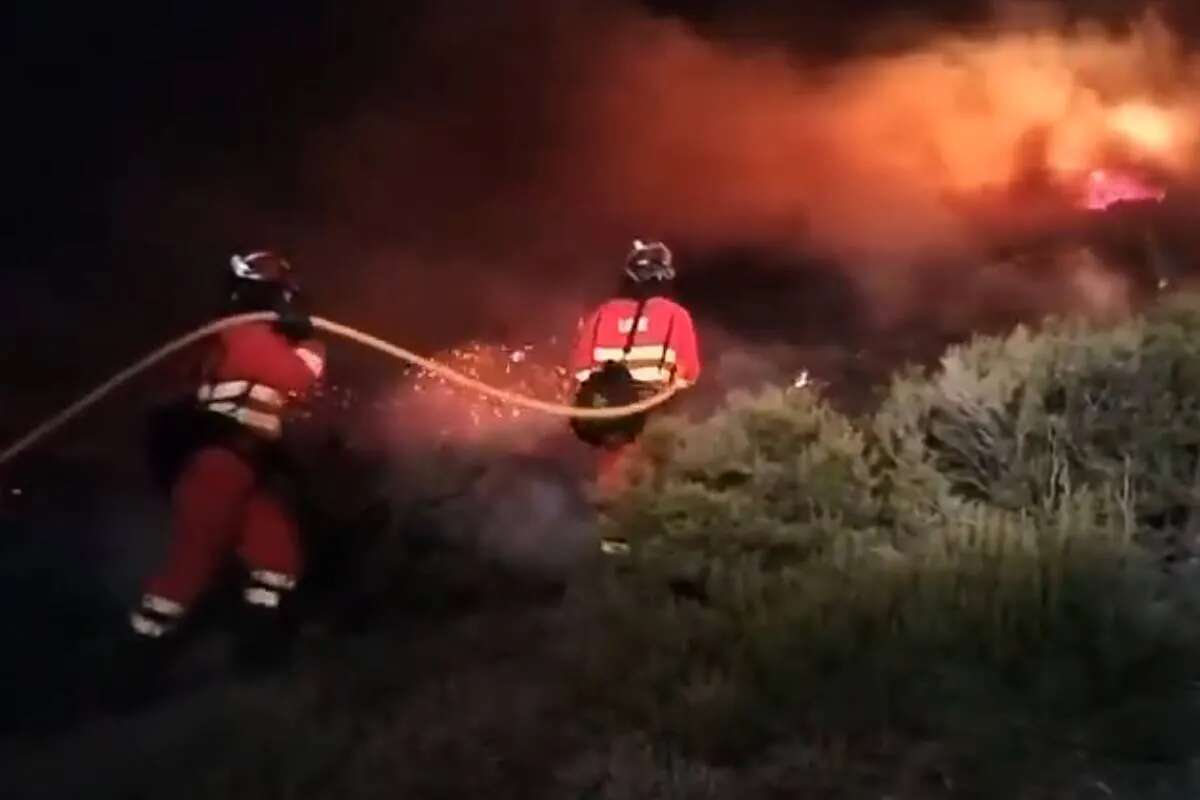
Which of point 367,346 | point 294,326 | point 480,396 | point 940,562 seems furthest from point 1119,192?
point 294,326

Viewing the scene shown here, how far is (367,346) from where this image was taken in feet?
10.4

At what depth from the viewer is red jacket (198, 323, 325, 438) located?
9.85 feet

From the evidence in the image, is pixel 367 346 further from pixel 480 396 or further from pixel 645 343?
pixel 645 343

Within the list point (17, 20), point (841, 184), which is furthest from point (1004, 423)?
point (17, 20)

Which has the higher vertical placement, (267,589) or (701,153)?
(701,153)

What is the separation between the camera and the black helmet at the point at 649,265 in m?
3.34

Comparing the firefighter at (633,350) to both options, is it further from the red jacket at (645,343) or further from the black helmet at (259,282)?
the black helmet at (259,282)

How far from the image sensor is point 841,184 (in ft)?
11.5

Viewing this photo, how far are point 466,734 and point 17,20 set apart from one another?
5.17 ft

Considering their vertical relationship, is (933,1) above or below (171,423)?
above

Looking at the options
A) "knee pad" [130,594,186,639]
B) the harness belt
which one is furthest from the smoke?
"knee pad" [130,594,186,639]

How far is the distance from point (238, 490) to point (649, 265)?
85 cm

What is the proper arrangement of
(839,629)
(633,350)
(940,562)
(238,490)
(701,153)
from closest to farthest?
(839,629)
(940,562)
(238,490)
(633,350)
(701,153)

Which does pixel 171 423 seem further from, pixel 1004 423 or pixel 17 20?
pixel 1004 423
